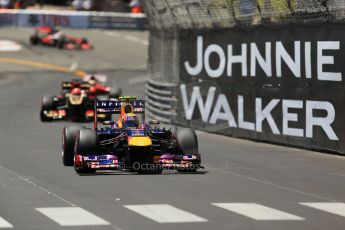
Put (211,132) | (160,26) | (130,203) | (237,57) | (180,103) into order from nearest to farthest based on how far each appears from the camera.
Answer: (130,203) → (237,57) → (211,132) → (180,103) → (160,26)

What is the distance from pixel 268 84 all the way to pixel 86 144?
6990 millimetres

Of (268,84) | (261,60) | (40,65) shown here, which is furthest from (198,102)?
(40,65)

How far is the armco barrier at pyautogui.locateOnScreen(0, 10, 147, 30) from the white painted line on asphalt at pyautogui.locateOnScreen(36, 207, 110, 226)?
55833mm

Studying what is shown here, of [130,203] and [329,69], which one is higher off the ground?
[329,69]

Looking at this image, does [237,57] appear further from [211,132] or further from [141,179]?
[141,179]

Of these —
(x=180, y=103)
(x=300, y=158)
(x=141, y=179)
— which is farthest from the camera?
(x=180, y=103)

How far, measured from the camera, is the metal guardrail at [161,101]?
2727cm

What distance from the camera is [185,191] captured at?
1393 centimetres

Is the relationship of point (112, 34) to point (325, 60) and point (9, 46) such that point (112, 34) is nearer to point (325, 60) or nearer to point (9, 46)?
point (9, 46)

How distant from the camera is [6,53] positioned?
187ft

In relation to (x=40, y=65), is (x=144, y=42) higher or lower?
higher

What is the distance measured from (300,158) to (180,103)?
7.85 metres

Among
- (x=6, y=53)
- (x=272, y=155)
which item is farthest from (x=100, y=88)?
(x=6, y=53)

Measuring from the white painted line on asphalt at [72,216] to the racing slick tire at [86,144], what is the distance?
12.2ft
